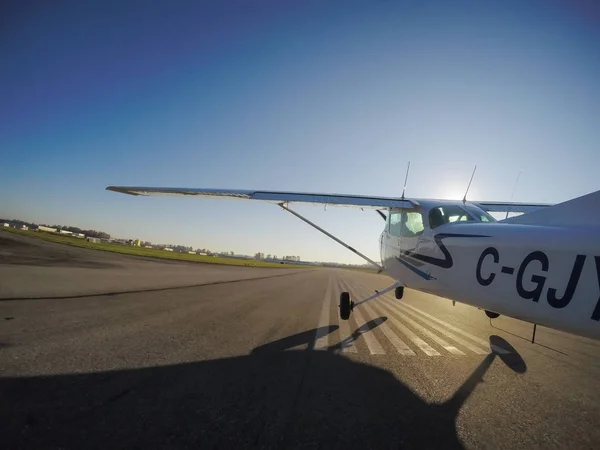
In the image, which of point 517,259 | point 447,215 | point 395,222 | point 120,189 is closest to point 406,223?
point 395,222

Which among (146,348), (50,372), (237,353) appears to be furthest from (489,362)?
(50,372)

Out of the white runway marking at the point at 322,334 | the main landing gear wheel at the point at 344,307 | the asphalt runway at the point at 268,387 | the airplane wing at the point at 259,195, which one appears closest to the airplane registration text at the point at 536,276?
the asphalt runway at the point at 268,387

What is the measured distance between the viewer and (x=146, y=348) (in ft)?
14.8

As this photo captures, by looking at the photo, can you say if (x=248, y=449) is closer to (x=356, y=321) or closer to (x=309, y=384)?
(x=309, y=384)

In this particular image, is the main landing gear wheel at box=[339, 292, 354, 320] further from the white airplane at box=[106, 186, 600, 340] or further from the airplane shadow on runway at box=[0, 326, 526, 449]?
the airplane shadow on runway at box=[0, 326, 526, 449]

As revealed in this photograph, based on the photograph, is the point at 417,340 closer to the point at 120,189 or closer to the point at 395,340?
the point at 395,340

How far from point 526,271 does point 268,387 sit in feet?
12.4

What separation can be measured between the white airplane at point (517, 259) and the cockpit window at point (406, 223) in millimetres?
54

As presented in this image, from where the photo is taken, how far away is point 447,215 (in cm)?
598

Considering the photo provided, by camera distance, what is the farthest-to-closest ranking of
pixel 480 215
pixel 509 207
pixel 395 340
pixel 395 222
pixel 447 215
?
pixel 509 207 → pixel 395 222 → pixel 395 340 → pixel 447 215 → pixel 480 215

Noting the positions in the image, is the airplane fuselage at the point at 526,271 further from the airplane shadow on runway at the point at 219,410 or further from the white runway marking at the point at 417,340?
the airplane shadow on runway at the point at 219,410

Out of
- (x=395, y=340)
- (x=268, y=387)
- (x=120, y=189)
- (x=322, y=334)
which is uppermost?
(x=120, y=189)

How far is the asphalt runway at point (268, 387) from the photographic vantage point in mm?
2410

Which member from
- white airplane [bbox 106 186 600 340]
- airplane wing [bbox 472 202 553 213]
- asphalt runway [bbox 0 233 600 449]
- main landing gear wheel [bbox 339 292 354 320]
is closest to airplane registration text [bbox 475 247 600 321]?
white airplane [bbox 106 186 600 340]
